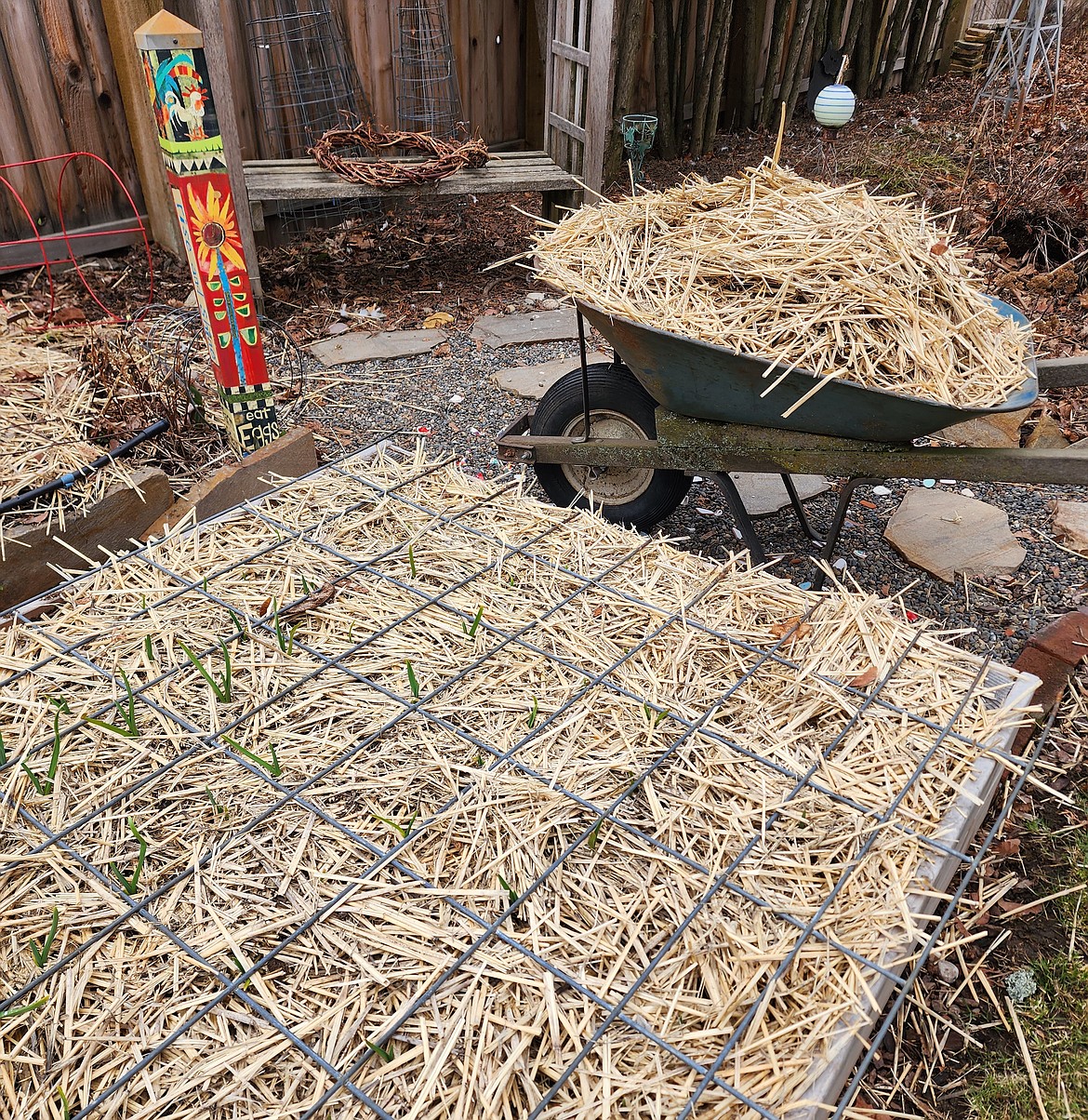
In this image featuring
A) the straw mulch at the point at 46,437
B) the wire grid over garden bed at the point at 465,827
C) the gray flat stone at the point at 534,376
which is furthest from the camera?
the gray flat stone at the point at 534,376

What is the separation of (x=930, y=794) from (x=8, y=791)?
190cm

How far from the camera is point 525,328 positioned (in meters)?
5.06

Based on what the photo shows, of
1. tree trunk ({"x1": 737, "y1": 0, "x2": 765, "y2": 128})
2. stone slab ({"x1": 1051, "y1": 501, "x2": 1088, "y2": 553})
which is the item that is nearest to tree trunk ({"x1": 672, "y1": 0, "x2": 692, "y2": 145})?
tree trunk ({"x1": 737, "y1": 0, "x2": 765, "y2": 128})

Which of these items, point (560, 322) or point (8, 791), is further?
point (560, 322)

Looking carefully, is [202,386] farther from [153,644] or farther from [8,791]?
[8,791]

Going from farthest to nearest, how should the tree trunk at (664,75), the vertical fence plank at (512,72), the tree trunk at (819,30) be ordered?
the tree trunk at (819,30), the tree trunk at (664,75), the vertical fence plank at (512,72)

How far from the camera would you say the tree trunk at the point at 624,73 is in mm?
6035

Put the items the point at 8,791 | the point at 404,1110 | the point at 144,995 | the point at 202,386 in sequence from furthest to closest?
1. the point at 202,386
2. the point at 8,791
3. the point at 144,995
4. the point at 404,1110

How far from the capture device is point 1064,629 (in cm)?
238

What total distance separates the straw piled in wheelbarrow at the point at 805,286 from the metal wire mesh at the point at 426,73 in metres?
3.70

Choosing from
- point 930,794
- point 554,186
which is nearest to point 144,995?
point 930,794

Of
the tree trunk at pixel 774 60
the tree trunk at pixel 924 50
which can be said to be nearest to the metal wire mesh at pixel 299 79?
the tree trunk at pixel 774 60

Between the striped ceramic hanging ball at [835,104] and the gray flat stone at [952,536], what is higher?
the striped ceramic hanging ball at [835,104]

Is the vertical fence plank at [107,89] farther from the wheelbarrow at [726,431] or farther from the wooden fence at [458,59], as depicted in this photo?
the wheelbarrow at [726,431]
